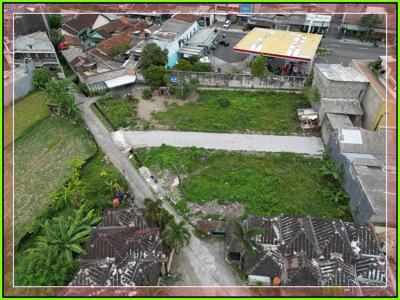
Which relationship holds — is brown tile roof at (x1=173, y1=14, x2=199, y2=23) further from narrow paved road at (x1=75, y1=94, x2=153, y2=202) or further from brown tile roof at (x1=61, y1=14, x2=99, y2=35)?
narrow paved road at (x1=75, y1=94, x2=153, y2=202)

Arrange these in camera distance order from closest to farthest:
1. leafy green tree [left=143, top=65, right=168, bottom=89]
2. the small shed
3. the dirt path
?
1. the small shed
2. the dirt path
3. leafy green tree [left=143, top=65, right=168, bottom=89]

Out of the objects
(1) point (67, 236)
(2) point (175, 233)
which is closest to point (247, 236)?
(2) point (175, 233)

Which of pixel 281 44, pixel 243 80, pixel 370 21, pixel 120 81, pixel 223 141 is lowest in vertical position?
pixel 223 141

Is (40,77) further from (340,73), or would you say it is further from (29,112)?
(340,73)

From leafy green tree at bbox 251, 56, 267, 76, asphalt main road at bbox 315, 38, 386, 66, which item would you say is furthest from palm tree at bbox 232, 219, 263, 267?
asphalt main road at bbox 315, 38, 386, 66

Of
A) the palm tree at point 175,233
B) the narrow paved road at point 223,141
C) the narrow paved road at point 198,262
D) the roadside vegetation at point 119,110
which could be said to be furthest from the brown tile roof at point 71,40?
the palm tree at point 175,233
